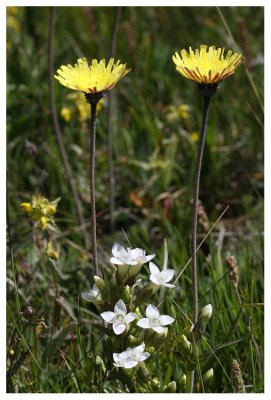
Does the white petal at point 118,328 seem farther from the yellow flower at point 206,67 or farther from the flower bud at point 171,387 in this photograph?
the yellow flower at point 206,67

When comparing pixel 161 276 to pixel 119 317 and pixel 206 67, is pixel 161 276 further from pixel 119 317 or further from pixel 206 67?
pixel 206 67

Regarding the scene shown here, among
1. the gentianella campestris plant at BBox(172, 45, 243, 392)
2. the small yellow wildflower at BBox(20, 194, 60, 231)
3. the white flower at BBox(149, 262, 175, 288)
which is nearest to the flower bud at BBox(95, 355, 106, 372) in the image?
the white flower at BBox(149, 262, 175, 288)

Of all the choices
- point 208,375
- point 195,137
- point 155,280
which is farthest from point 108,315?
Answer: point 195,137

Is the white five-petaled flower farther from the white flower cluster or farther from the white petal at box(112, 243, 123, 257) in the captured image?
the white petal at box(112, 243, 123, 257)

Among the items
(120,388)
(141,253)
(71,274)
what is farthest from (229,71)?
(71,274)

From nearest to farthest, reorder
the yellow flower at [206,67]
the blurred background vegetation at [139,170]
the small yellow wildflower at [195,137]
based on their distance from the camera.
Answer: the yellow flower at [206,67], the blurred background vegetation at [139,170], the small yellow wildflower at [195,137]

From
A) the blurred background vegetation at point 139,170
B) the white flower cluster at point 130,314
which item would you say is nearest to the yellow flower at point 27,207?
the blurred background vegetation at point 139,170

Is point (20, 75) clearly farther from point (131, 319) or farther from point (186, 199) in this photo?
point (131, 319)
